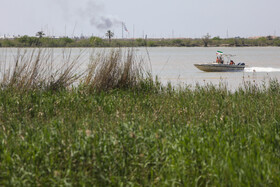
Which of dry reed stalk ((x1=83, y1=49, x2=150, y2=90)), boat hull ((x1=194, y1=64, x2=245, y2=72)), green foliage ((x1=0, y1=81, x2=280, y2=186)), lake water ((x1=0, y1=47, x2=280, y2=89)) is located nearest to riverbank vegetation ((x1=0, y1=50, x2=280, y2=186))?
green foliage ((x1=0, y1=81, x2=280, y2=186))

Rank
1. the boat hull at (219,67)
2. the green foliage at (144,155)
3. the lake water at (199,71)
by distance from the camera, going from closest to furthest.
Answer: the green foliage at (144,155) < the lake water at (199,71) < the boat hull at (219,67)

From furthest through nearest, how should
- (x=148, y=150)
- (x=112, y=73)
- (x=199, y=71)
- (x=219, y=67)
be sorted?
(x=199, y=71) < (x=219, y=67) < (x=112, y=73) < (x=148, y=150)

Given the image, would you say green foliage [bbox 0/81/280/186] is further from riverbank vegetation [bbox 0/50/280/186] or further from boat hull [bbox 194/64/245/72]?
boat hull [bbox 194/64/245/72]

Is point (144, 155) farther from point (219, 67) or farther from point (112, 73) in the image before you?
point (219, 67)

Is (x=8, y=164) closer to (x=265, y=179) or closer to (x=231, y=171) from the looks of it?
(x=231, y=171)

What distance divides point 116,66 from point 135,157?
6.08 m

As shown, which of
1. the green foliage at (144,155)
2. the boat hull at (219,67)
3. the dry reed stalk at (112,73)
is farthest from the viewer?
the boat hull at (219,67)

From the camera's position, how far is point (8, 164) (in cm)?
553

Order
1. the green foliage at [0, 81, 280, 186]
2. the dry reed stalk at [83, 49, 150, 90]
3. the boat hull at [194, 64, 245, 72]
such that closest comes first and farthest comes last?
the green foliage at [0, 81, 280, 186]
the dry reed stalk at [83, 49, 150, 90]
the boat hull at [194, 64, 245, 72]

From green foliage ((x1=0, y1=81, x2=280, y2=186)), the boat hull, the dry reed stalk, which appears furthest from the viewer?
the boat hull

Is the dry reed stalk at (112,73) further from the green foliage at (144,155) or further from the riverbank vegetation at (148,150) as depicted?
the green foliage at (144,155)

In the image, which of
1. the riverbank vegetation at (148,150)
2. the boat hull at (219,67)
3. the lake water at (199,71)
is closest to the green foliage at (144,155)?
the riverbank vegetation at (148,150)

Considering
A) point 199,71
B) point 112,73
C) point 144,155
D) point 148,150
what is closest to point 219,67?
point 199,71

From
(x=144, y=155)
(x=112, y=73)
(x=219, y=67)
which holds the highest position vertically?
(x=112, y=73)
